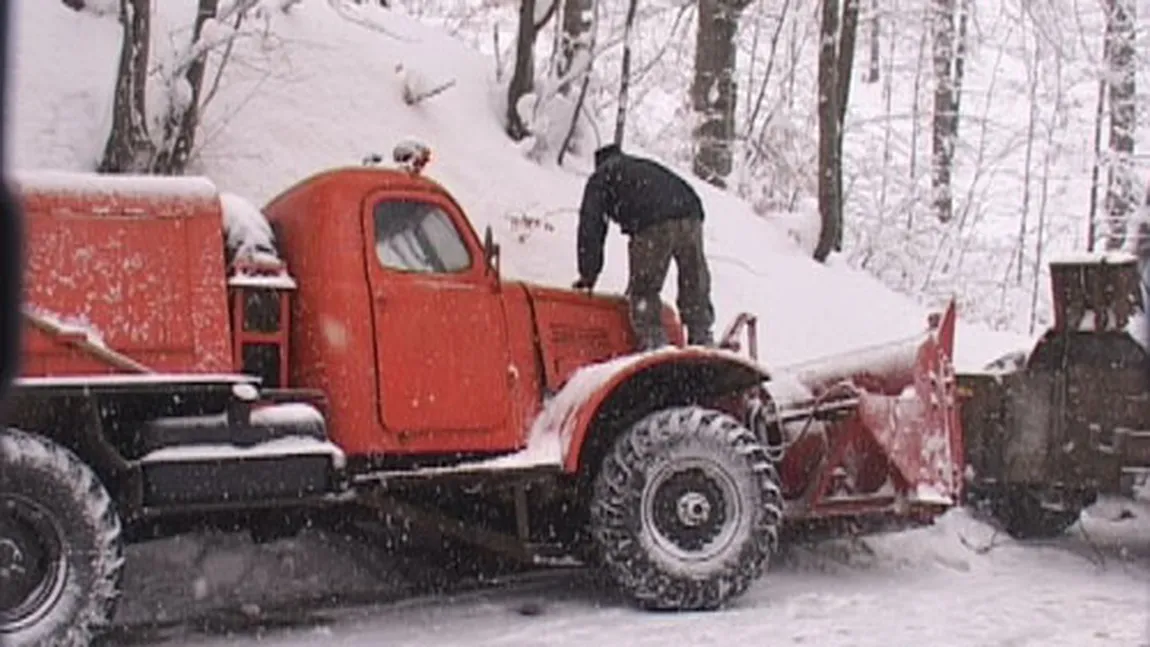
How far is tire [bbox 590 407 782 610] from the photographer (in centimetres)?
788

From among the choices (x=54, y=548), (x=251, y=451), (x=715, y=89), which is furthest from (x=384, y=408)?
(x=715, y=89)

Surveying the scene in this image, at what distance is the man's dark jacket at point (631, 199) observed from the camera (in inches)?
352

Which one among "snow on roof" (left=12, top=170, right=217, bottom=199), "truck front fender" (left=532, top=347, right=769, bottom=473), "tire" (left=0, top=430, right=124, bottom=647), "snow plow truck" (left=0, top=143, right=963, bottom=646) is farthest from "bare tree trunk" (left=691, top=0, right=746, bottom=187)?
"tire" (left=0, top=430, right=124, bottom=647)

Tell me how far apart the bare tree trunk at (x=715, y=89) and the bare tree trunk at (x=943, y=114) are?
935cm

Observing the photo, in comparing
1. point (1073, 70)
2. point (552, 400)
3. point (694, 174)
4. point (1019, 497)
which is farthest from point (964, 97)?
point (552, 400)

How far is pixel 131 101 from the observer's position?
32.8 ft

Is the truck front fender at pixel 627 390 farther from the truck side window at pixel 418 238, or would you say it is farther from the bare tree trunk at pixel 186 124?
the bare tree trunk at pixel 186 124

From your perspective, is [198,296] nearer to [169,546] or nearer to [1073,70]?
[169,546]

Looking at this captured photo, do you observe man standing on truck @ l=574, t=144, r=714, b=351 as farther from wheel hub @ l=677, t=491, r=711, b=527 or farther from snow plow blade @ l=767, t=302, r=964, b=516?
wheel hub @ l=677, t=491, r=711, b=527

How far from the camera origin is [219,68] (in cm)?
1123

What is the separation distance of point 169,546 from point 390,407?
1.56 m

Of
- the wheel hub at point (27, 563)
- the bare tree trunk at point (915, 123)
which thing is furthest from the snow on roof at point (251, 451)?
the bare tree trunk at point (915, 123)

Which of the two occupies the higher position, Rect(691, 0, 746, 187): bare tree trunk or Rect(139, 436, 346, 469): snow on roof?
Rect(691, 0, 746, 187): bare tree trunk

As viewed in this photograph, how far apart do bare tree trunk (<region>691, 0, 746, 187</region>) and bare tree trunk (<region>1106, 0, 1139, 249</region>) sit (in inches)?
352
